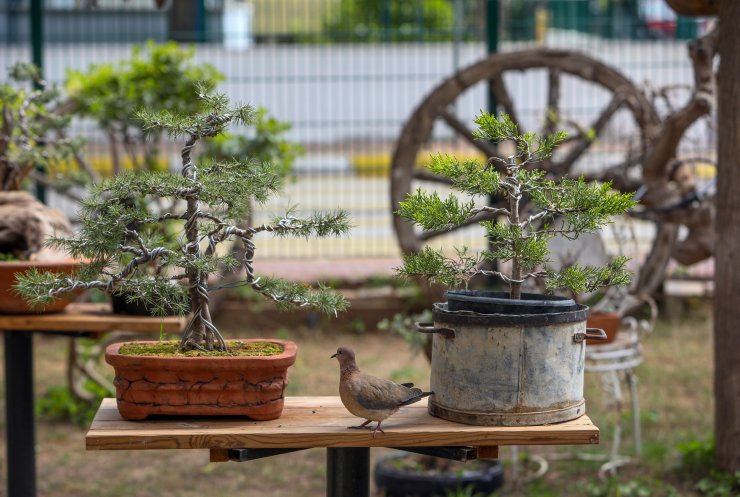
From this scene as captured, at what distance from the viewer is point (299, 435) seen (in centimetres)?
270

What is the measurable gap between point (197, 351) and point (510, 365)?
0.84 m

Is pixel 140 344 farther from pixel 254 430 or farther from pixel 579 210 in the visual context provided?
pixel 579 210

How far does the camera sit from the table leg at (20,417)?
4133 millimetres

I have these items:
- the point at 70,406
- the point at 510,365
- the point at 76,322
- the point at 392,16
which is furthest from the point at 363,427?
the point at 392,16

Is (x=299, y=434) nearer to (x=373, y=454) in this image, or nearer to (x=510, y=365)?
(x=510, y=365)

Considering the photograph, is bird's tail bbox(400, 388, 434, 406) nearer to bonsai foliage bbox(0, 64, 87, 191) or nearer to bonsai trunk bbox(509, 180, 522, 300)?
bonsai trunk bbox(509, 180, 522, 300)

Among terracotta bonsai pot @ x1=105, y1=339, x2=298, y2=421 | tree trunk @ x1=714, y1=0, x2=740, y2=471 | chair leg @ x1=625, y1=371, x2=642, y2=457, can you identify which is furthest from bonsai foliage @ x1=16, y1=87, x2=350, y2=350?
chair leg @ x1=625, y1=371, x2=642, y2=457

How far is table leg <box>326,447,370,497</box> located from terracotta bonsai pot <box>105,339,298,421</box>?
266mm

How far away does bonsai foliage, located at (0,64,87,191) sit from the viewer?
14.7 feet

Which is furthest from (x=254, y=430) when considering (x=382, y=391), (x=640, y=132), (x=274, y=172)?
(x=640, y=132)

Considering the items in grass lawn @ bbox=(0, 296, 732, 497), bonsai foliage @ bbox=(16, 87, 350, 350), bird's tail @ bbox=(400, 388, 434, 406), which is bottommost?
grass lawn @ bbox=(0, 296, 732, 497)

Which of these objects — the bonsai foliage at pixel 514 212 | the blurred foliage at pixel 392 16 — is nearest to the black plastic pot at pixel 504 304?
the bonsai foliage at pixel 514 212

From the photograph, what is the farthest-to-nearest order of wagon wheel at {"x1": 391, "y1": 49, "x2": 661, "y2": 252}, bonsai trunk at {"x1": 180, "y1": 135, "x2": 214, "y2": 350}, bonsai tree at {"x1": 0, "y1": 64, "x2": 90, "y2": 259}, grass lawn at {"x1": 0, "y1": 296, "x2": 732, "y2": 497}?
1. wagon wheel at {"x1": 391, "y1": 49, "x2": 661, "y2": 252}
2. grass lawn at {"x1": 0, "y1": 296, "x2": 732, "y2": 497}
3. bonsai tree at {"x1": 0, "y1": 64, "x2": 90, "y2": 259}
4. bonsai trunk at {"x1": 180, "y1": 135, "x2": 214, "y2": 350}

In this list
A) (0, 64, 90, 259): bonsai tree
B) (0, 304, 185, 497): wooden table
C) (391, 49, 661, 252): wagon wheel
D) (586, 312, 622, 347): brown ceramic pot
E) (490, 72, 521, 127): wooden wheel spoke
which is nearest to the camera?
(0, 304, 185, 497): wooden table
